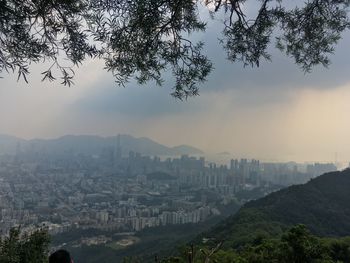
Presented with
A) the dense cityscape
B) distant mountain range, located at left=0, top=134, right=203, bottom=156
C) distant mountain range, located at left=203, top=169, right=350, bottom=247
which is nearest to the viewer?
distant mountain range, located at left=203, top=169, right=350, bottom=247

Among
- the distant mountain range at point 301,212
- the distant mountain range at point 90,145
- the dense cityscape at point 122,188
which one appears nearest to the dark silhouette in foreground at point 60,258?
the distant mountain range at point 301,212

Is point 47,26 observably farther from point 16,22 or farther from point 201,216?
point 201,216

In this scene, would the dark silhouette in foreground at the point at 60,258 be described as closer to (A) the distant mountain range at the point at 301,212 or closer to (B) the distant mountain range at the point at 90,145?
(A) the distant mountain range at the point at 301,212

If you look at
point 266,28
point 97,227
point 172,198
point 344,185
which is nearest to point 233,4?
point 266,28

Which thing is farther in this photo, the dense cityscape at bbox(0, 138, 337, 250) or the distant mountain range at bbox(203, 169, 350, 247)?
the dense cityscape at bbox(0, 138, 337, 250)

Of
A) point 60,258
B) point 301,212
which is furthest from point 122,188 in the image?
point 60,258

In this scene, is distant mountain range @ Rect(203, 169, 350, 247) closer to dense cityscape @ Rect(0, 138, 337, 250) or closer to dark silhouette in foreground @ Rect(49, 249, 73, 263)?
dense cityscape @ Rect(0, 138, 337, 250)

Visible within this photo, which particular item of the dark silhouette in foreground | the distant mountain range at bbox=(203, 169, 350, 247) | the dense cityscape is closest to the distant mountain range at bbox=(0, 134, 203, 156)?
the dense cityscape
